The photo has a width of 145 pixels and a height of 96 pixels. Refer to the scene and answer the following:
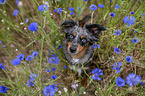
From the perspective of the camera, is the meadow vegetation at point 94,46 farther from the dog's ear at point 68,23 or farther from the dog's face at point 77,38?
the dog's face at point 77,38

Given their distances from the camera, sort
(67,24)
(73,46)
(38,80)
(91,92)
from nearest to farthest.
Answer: (38,80)
(73,46)
(67,24)
(91,92)

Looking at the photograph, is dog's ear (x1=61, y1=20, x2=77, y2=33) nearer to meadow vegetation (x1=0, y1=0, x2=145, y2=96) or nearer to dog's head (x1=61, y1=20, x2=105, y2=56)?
dog's head (x1=61, y1=20, x2=105, y2=56)

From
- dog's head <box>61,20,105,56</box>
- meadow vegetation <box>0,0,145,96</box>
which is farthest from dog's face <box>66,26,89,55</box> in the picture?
meadow vegetation <box>0,0,145,96</box>

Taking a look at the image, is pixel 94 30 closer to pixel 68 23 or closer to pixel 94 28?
pixel 94 28

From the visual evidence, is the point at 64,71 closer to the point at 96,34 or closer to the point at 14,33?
the point at 96,34

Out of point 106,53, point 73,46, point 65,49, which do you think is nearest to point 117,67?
point 106,53

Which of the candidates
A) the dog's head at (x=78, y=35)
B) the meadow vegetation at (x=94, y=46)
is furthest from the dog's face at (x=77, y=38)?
the meadow vegetation at (x=94, y=46)

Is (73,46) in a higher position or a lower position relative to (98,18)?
lower

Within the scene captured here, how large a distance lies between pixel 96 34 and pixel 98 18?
0.91 meters

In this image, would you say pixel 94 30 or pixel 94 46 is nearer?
pixel 94 30

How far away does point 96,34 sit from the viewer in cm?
208

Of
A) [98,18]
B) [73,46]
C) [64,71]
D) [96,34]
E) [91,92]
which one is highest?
[98,18]

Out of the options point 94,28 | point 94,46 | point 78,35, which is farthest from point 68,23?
point 94,46

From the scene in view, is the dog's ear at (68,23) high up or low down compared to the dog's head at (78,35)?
up
